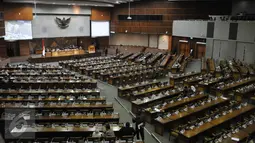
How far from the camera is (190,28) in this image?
26984mm

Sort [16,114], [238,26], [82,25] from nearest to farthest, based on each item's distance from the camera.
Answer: [16,114], [238,26], [82,25]

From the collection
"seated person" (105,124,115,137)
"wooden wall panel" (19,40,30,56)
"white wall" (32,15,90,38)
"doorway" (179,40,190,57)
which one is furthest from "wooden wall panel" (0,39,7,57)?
"seated person" (105,124,115,137)

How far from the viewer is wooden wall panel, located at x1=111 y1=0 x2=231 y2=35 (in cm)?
2787

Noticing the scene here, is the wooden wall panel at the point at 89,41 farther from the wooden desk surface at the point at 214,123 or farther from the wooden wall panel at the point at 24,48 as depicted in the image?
the wooden desk surface at the point at 214,123

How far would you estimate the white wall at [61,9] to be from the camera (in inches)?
1090

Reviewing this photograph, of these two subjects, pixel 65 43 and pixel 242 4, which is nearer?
pixel 242 4

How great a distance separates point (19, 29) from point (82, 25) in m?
8.11

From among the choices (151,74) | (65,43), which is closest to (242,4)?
(151,74)

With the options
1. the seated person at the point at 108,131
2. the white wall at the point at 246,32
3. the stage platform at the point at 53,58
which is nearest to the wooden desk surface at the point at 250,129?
the seated person at the point at 108,131

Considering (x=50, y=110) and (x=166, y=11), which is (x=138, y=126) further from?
(x=166, y=11)

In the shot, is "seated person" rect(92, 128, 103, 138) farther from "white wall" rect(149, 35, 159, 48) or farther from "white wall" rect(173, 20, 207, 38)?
"white wall" rect(149, 35, 159, 48)

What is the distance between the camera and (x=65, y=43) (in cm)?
3241

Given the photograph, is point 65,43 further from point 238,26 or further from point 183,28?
point 238,26

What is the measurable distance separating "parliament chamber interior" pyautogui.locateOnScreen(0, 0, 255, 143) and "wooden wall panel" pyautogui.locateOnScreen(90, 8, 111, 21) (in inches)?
5.2
